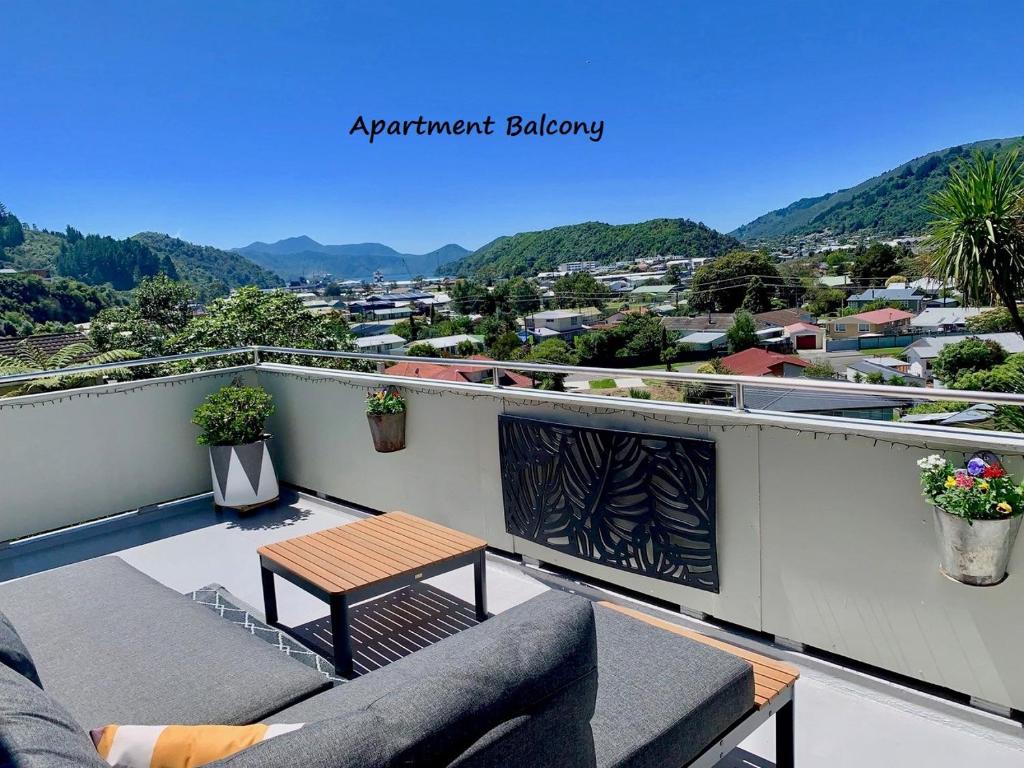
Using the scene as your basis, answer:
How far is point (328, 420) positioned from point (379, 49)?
32.7 m

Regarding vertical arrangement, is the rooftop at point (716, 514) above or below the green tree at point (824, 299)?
above

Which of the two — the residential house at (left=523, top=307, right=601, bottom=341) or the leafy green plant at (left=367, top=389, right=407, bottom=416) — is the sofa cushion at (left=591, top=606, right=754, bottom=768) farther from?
the residential house at (left=523, top=307, right=601, bottom=341)

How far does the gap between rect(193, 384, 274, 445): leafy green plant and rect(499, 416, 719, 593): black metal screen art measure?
206cm

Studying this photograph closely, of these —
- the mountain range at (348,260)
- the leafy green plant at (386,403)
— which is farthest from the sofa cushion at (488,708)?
the mountain range at (348,260)

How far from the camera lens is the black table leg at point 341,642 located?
2416mm

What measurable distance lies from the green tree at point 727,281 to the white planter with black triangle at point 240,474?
48952mm

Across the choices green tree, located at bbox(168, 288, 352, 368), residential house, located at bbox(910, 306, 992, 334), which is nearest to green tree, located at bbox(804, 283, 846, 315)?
residential house, located at bbox(910, 306, 992, 334)

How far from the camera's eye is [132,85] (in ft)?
144

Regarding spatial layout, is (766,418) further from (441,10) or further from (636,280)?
(636,280)

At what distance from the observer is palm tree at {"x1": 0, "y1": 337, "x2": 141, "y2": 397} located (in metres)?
4.50

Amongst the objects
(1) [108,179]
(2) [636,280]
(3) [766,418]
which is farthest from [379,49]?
(1) [108,179]

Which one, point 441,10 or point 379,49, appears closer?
point 441,10

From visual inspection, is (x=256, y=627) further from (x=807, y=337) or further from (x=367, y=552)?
(x=807, y=337)

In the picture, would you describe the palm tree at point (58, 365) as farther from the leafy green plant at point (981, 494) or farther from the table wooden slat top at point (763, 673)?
the leafy green plant at point (981, 494)
